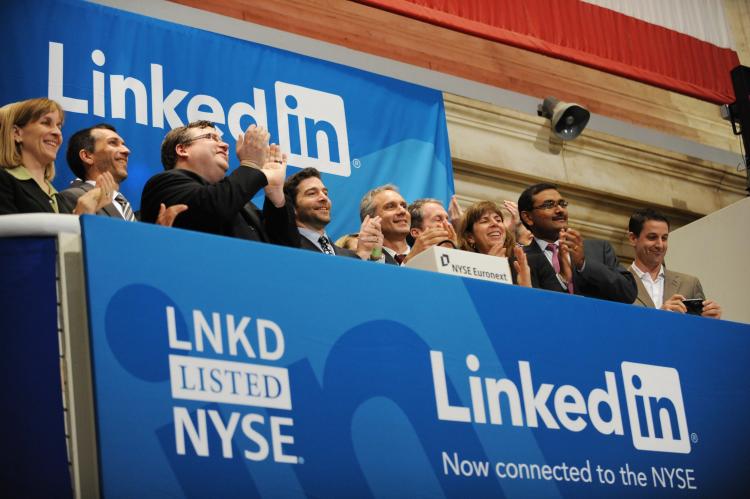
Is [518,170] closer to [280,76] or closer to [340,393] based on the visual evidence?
[280,76]

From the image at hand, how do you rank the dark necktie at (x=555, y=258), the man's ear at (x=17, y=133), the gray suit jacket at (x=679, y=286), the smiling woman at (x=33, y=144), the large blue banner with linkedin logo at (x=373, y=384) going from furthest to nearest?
1. the gray suit jacket at (x=679, y=286)
2. the dark necktie at (x=555, y=258)
3. the man's ear at (x=17, y=133)
4. the smiling woman at (x=33, y=144)
5. the large blue banner with linkedin logo at (x=373, y=384)

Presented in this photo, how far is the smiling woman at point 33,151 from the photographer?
3412 mm

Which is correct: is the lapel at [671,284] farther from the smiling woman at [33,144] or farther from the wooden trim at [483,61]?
the smiling woman at [33,144]

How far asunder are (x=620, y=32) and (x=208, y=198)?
489 centimetres

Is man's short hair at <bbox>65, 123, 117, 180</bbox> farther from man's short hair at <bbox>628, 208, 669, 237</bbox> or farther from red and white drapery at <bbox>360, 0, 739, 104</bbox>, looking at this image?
red and white drapery at <bbox>360, 0, 739, 104</bbox>

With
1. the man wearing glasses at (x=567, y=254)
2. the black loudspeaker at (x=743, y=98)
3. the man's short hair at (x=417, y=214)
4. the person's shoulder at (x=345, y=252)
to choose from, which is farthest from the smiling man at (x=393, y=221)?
the black loudspeaker at (x=743, y=98)

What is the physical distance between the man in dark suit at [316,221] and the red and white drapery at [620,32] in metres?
2.45

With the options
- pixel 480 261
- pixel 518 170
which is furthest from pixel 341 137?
pixel 480 261

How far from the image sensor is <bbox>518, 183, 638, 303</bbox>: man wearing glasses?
167 inches

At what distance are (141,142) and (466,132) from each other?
241cm

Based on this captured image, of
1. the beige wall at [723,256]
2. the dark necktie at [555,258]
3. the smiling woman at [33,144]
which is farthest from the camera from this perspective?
the beige wall at [723,256]

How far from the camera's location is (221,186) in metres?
3.33

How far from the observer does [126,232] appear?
2621 mm

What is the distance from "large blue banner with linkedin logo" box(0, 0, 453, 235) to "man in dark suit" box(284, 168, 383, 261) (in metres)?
0.88
